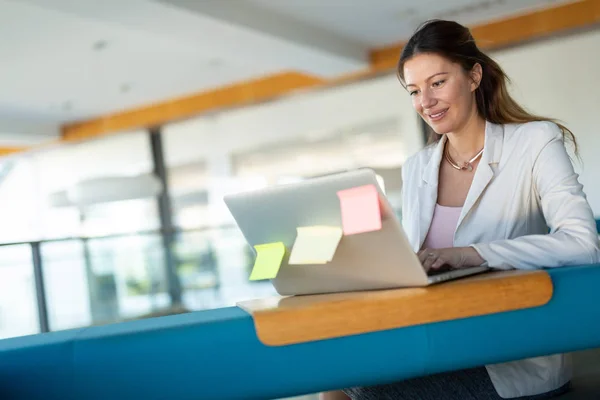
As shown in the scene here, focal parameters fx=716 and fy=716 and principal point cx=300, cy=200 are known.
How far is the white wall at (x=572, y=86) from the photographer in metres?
6.45

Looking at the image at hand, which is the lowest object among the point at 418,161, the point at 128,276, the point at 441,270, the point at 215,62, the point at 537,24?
the point at 128,276

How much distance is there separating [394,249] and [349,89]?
6.87m

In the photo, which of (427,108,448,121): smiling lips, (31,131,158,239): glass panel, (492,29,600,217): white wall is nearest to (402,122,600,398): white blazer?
(427,108,448,121): smiling lips

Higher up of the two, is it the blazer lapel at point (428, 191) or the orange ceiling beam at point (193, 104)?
the orange ceiling beam at point (193, 104)

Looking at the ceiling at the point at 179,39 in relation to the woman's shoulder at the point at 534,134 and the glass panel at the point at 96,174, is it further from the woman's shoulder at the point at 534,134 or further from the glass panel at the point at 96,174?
the woman's shoulder at the point at 534,134

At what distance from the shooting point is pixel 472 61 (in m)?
1.72

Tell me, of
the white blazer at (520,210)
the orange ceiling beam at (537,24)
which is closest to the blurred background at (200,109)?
the orange ceiling beam at (537,24)

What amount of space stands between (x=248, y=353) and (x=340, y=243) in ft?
0.89

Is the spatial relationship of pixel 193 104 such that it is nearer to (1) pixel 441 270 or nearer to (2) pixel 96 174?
(2) pixel 96 174

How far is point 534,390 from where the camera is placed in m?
1.35

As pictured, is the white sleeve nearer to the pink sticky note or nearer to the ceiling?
the pink sticky note

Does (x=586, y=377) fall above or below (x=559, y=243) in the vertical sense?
below

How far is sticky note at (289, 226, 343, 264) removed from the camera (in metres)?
1.17

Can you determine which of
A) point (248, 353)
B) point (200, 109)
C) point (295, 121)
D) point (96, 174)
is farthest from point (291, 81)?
point (248, 353)
